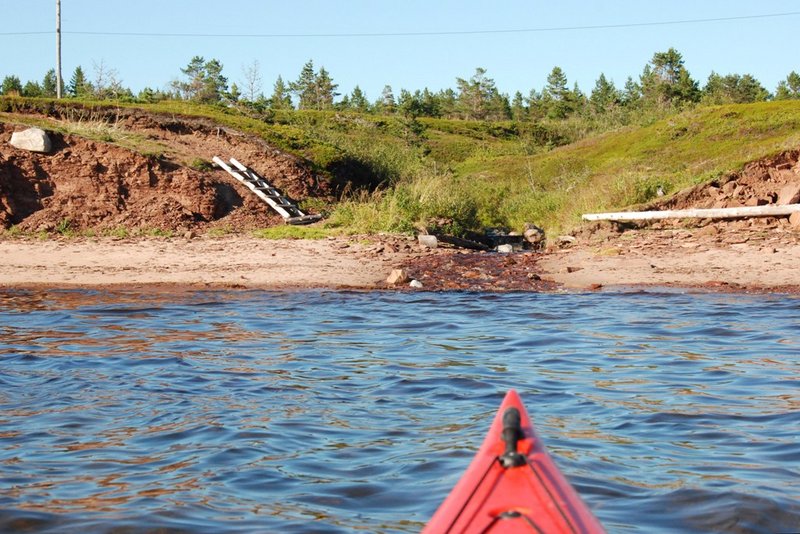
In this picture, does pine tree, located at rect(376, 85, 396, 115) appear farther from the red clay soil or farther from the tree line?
the red clay soil

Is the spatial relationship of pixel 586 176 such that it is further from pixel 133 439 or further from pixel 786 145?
pixel 133 439

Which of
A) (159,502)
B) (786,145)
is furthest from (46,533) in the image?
(786,145)

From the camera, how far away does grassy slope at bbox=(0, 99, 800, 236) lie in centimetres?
1916

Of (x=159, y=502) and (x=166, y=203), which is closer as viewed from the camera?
(x=159, y=502)

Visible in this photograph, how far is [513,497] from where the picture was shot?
331 centimetres

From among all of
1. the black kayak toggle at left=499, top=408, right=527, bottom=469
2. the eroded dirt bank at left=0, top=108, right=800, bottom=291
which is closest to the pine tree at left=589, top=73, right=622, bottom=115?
the eroded dirt bank at left=0, top=108, right=800, bottom=291

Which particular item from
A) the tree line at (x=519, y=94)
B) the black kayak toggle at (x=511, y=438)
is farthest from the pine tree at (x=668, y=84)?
the black kayak toggle at (x=511, y=438)

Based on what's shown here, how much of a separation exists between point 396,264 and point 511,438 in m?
12.3

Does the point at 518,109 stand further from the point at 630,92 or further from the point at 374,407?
the point at 374,407

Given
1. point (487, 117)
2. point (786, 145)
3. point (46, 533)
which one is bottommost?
point (46, 533)

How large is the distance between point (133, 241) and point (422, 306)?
6.68 meters

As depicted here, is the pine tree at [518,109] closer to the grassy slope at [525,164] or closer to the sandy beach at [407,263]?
the grassy slope at [525,164]

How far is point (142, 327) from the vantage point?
11.7 m

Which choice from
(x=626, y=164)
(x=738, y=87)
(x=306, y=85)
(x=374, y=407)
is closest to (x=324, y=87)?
(x=306, y=85)
